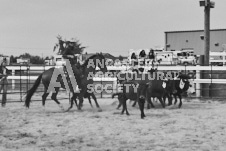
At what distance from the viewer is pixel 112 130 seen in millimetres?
8281

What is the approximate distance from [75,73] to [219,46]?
39.7 m

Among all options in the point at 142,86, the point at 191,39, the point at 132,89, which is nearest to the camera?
the point at 142,86

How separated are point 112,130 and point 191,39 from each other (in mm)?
49931

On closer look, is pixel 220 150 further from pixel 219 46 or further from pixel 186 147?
pixel 219 46

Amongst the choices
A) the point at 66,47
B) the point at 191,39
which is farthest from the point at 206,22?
the point at 191,39

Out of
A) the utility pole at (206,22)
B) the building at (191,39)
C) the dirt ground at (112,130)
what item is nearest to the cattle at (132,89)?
the dirt ground at (112,130)

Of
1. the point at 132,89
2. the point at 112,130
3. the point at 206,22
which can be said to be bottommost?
the point at 112,130

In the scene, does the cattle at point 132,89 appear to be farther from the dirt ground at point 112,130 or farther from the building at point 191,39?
the building at point 191,39

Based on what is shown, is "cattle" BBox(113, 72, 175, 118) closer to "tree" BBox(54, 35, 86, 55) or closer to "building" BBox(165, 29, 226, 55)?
"tree" BBox(54, 35, 86, 55)

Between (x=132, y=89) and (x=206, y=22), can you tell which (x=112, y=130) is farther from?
(x=206, y=22)

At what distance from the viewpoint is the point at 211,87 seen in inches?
643

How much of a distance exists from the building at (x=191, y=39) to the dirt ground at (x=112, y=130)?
136ft

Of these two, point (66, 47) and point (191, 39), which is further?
point (191, 39)

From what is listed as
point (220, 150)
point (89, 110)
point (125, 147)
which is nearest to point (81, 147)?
point (125, 147)
